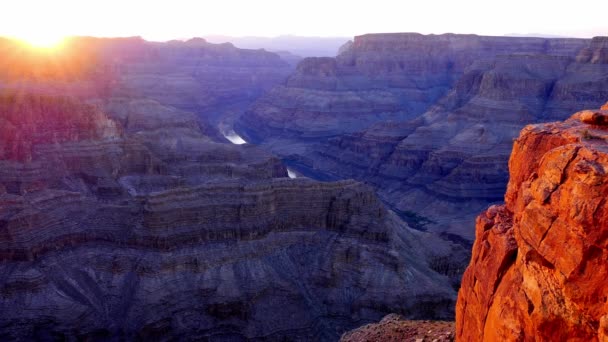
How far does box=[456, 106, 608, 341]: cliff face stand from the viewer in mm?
9766

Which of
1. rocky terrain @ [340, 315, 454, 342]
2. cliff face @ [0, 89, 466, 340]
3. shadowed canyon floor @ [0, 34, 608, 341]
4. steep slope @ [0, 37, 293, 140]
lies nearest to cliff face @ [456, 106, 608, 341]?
shadowed canyon floor @ [0, 34, 608, 341]

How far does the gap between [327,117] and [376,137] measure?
24451mm

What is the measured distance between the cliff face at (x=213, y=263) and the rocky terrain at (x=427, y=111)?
2310cm

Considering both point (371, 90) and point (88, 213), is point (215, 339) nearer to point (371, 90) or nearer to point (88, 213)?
point (88, 213)

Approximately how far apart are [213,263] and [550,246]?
26.1m

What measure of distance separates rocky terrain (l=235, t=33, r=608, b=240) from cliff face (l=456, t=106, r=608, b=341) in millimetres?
44019

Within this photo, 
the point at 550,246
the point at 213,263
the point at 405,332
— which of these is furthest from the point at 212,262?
the point at 550,246

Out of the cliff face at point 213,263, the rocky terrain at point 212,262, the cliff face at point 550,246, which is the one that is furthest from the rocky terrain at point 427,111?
the cliff face at point 550,246

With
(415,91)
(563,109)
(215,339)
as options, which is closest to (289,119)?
(415,91)

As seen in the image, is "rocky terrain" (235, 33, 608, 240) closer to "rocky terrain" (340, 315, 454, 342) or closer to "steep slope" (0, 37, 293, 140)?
"steep slope" (0, 37, 293, 140)

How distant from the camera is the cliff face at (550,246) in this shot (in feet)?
32.0

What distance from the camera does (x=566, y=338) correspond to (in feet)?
33.6

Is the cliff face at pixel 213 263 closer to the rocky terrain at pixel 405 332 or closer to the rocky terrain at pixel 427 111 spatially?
the rocky terrain at pixel 405 332

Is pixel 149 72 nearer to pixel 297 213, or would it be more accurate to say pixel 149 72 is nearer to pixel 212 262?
pixel 297 213
